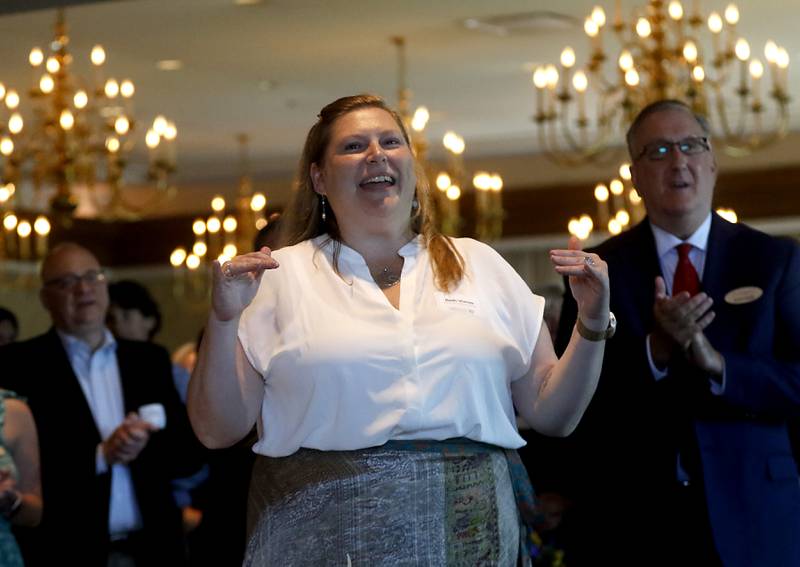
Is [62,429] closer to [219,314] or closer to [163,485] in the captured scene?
[163,485]

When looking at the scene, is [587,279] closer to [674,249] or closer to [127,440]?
[674,249]

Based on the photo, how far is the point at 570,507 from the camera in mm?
5207

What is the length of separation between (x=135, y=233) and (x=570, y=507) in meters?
14.0

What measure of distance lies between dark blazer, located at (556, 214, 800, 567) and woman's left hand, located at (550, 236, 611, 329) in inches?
34.6

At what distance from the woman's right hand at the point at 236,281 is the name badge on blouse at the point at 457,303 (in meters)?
0.36

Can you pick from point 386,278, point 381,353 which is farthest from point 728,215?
point 381,353

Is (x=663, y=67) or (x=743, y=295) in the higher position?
(x=663, y=67)

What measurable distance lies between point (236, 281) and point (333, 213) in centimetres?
47

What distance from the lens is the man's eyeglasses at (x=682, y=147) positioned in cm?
390

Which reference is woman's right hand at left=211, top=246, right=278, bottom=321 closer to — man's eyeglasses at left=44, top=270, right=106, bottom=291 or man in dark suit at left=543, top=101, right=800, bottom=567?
man in dark suit at left=543, top=101, right=800, bottom=567

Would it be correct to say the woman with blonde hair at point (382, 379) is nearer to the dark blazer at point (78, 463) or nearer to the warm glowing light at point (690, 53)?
the dark blazer at point (78, 463)

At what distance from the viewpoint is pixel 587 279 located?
112 inches

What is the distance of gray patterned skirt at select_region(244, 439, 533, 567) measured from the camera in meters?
2.82

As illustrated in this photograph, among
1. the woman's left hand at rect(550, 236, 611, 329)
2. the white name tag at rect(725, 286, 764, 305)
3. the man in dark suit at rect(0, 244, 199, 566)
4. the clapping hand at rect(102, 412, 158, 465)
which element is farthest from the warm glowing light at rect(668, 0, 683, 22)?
the woman's left hand at rect(550, 236, 611, 329)
